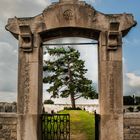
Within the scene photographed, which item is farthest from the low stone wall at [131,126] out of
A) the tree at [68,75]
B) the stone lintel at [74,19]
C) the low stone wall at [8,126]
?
the tree at [68,75]

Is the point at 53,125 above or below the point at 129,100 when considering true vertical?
below

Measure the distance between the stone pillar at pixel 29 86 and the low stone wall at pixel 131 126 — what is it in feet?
A: 8.35

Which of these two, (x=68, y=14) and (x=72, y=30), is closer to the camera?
(x=68, y=14)

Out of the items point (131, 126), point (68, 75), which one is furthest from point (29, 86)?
point (68, 75)

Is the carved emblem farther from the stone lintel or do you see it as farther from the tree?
the tree

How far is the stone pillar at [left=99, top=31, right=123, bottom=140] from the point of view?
10547mm

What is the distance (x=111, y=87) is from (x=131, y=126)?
4.14 feet

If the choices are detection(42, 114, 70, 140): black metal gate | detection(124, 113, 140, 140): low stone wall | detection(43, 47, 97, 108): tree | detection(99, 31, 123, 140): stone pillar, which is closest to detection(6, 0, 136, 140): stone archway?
detection(99, 31, 123, 140): stone pillar

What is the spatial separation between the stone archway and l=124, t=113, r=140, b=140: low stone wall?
178 mm

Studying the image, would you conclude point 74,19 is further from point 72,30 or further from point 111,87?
point 111,87

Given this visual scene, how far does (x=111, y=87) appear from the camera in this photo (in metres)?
10.6

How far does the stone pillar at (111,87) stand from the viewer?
10547 millimetres

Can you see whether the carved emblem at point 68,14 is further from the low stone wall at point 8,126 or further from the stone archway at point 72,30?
the low stone wall at point 8,126

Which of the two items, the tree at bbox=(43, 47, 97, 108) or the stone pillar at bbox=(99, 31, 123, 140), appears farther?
the tree at bbox=(43, 47, 97, 108)
